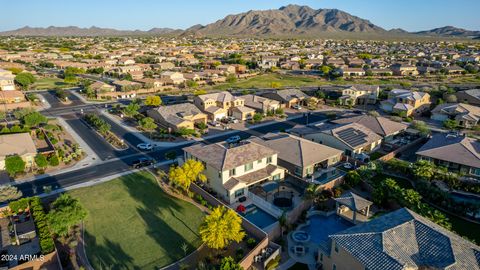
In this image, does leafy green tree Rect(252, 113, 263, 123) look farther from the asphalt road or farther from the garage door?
the garage door

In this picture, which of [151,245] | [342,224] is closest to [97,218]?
[151,245]

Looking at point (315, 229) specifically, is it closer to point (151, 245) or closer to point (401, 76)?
point (151, 245)

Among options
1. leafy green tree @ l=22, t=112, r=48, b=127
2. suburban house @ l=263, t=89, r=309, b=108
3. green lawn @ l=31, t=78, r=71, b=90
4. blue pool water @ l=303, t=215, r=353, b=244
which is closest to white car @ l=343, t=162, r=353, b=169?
blue pool water @ l=303, t=215, r=353, b=244

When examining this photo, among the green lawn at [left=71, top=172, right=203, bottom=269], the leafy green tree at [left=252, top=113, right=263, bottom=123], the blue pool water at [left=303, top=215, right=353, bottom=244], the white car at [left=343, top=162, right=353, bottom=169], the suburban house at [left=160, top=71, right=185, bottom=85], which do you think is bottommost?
the blue pool water at [left=303, top=215, right=353, bottom=244]

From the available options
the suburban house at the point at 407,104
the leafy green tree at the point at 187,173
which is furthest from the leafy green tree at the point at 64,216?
the suburban house at the point at 407,104

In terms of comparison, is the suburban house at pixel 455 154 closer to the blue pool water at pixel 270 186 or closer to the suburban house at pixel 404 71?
the blue pool water at pixel 270 186

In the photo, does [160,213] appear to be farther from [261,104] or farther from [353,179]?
[261,104]

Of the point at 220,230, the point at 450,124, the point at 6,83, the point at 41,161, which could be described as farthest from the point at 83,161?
the point at 6,83
